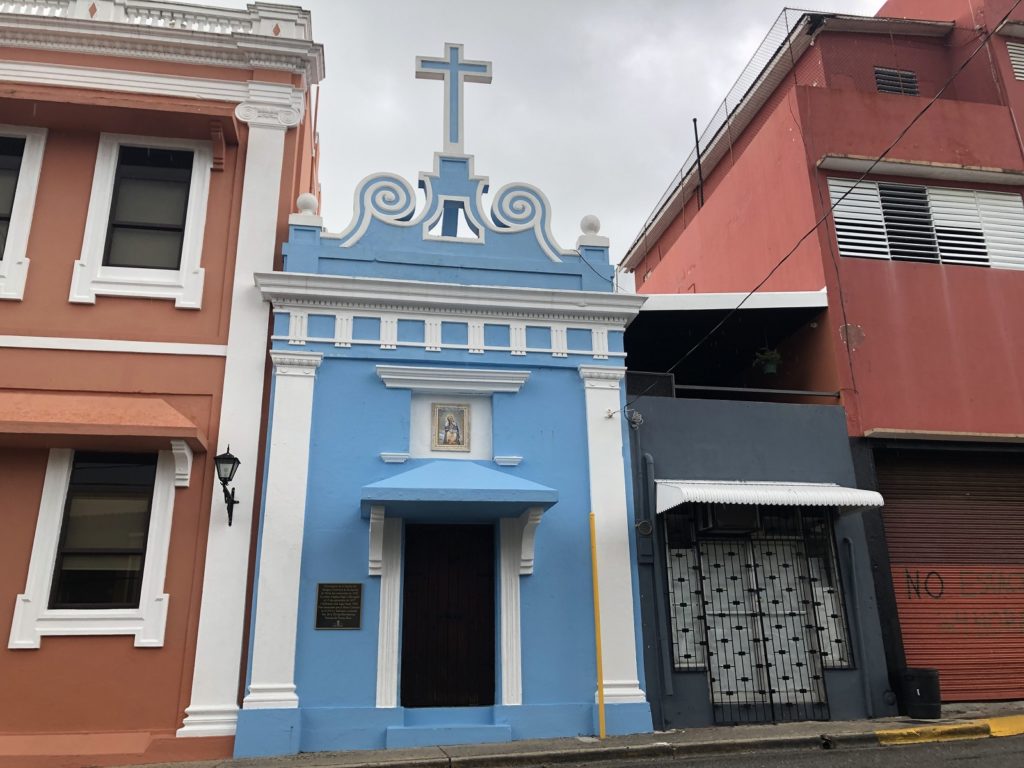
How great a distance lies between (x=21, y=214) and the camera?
9328 mm

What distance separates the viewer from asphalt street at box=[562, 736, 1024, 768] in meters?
7.51

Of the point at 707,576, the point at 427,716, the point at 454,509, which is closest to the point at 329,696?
the point at 427,716

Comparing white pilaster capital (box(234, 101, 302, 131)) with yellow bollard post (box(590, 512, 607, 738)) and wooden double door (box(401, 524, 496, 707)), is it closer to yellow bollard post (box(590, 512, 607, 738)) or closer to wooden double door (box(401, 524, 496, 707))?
wooden double door (box(401, 524, 496, 707))

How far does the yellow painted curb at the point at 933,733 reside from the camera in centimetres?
838

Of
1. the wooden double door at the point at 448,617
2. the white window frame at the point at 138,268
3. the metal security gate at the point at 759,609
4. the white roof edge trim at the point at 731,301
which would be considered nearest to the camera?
the wooden double door at the point at 448,617

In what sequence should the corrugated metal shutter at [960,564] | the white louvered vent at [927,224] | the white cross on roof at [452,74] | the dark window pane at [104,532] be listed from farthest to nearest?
the white louvered vent at [927,224], the white cross on roof at [452,74], the corrugated metal shutter at [960,564], the dark window pane at [104,532]

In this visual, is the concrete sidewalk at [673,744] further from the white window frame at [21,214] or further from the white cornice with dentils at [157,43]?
the white cornice with dentils at [157,43]

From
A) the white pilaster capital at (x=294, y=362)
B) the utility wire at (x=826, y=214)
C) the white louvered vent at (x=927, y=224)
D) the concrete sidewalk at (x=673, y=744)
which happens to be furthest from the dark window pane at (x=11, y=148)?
the white louvered vent at (x=927, y=224)

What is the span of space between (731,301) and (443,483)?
5036mm

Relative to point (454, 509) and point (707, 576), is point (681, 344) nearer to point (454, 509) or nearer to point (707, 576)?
point (707, 576)

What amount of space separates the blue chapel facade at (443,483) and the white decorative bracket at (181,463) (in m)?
0.83

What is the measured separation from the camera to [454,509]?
28.4 ft

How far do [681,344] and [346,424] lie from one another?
5.66m

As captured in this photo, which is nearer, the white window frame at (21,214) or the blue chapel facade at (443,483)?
the blue chapel facade at (443,483)
